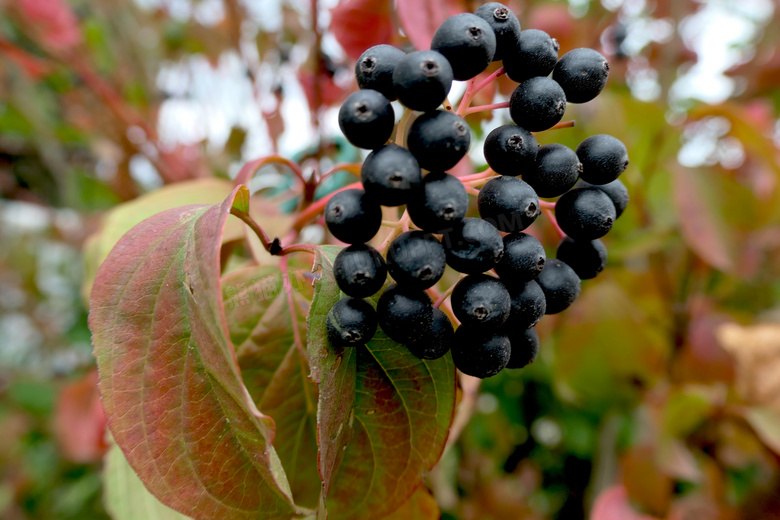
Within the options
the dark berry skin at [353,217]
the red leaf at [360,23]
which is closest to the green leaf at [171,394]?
the dark berry skin at [353,217]

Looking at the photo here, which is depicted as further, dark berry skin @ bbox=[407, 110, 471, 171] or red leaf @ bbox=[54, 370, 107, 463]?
red leaf @ bbox=[54, 370, 107, 463]

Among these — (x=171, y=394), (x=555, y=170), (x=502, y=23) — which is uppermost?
(x=502, y=23)

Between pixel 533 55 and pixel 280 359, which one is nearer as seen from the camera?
pixel 533 55

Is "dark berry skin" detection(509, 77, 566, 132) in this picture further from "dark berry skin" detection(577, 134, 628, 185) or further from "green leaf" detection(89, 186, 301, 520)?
"green leaf" detection(89, 186, 301, 520)

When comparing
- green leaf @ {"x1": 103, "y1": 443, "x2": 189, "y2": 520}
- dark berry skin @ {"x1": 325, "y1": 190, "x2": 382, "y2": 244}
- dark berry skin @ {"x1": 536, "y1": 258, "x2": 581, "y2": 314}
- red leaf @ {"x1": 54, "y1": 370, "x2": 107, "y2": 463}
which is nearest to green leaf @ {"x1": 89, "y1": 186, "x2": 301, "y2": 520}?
dark berry skin @ {"x1": 325, "y1": 190, "x2": 382, "y2": 244}

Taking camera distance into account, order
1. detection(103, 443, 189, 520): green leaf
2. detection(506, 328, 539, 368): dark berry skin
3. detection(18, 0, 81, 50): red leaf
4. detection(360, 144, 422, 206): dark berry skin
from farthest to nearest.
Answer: detection(18, 0, 81, 50): red leaf → detection(103, 443, 189, 520): green leaf → detection(506, 328, 539, 368): dark berry skin → detection(360, 144, 422, 206): dark berry skin

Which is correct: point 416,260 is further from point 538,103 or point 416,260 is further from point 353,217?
point 538,103

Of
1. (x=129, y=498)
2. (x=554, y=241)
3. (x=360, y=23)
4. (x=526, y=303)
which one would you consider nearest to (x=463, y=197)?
(x=526, y=303)
